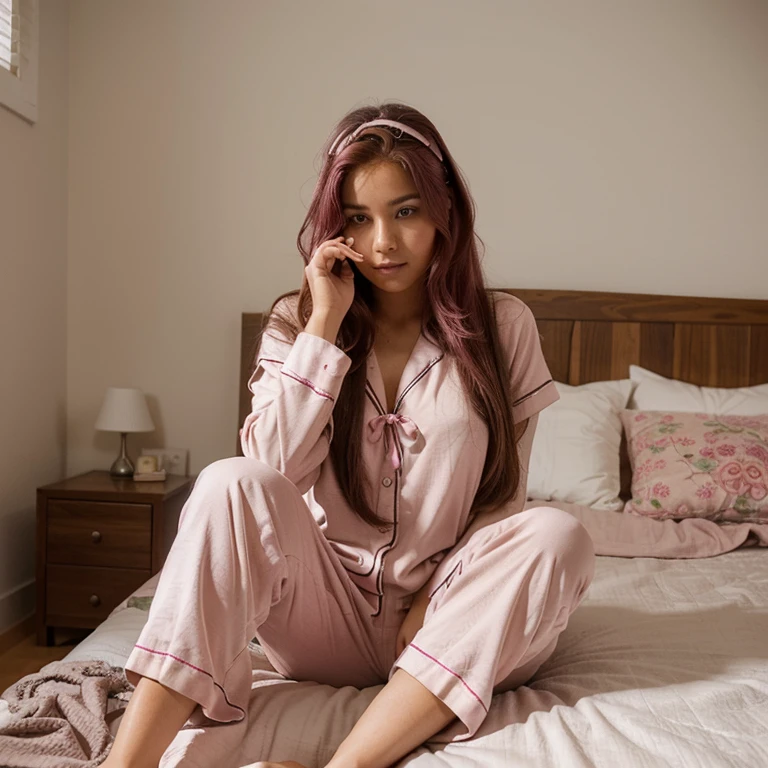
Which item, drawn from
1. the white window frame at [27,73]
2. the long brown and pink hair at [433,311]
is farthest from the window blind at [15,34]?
the long brown and pink hair at [433,311]

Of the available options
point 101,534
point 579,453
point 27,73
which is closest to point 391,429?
point 579,453

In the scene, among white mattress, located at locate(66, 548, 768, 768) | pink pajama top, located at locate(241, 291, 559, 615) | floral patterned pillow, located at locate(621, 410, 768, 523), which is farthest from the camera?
floral patterned pillow, located at locate(621, 410, 768, 523)

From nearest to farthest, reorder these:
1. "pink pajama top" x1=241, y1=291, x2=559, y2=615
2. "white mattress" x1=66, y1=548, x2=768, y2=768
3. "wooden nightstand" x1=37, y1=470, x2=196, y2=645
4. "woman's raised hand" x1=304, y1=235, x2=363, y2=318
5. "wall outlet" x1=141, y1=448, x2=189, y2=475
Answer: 1. "white mattress" x1=66, y1=548, x2=768, y2=768
2. "pink pajama top" x1=241, y1=291, x2=559, y2=615
3. "woman's raised hand" x1=304, y1=235, x2=363, y2=318
4. "wooden nightstand" x1=37, y1=470, x2=196, y2=645
5. "wall outlet" x1=141, y1=448, x2=189, y2=475

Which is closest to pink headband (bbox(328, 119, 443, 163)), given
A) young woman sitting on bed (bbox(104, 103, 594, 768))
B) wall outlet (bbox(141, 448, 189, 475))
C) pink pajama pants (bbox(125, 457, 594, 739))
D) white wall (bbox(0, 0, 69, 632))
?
young woman sitting on bed (bbox(104, 103, 594, 768))

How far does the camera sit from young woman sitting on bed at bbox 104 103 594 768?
1.03m

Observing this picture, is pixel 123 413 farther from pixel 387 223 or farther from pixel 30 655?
pixel 387 223

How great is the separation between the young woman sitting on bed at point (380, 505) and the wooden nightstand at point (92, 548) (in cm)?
132

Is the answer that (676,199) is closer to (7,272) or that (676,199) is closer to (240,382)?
(240,382)

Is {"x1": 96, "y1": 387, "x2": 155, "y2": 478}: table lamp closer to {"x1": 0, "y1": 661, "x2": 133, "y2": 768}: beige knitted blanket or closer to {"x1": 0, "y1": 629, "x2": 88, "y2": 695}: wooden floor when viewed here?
{"x1": 0, "y1": 629, "x2": 88, "y2": 695}: wooden floor

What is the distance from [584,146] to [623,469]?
112cm

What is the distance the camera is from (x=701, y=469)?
2.36 meters

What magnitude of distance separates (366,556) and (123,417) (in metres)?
1.77

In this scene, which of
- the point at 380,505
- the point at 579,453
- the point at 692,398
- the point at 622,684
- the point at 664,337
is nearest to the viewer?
the point at 622,684

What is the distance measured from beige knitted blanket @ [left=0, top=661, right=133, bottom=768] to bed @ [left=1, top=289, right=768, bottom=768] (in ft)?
0.19
